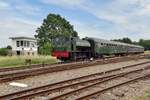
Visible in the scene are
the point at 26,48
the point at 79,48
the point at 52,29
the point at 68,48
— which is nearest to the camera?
the point at 68,48

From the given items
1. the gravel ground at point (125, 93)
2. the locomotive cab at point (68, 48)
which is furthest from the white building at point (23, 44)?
the gravel ground at point (125, 93)

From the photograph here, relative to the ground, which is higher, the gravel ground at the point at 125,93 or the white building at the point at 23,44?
the white building at the point at 23,44

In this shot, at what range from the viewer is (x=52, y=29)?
264 ft

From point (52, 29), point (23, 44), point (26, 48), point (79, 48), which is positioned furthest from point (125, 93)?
point (52, 29)

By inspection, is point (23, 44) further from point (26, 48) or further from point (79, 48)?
point (79, 48)

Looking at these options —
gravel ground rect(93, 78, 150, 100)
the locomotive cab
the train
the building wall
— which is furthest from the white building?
gravel ground rect(93, 78, 150, 100)

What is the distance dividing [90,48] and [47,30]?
44040 mm

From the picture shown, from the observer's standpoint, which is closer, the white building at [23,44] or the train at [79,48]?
the train at [79,48]

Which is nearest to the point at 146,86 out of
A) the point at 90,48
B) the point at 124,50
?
the point at 90,48

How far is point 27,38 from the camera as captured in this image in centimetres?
7144

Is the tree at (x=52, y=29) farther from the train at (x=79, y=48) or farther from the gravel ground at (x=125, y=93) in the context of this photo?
the gravel ground at (x=125, y=93)

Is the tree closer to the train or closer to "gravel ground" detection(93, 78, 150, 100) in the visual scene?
the train

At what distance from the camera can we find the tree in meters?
78.0

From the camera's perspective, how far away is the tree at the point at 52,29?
78.0m
